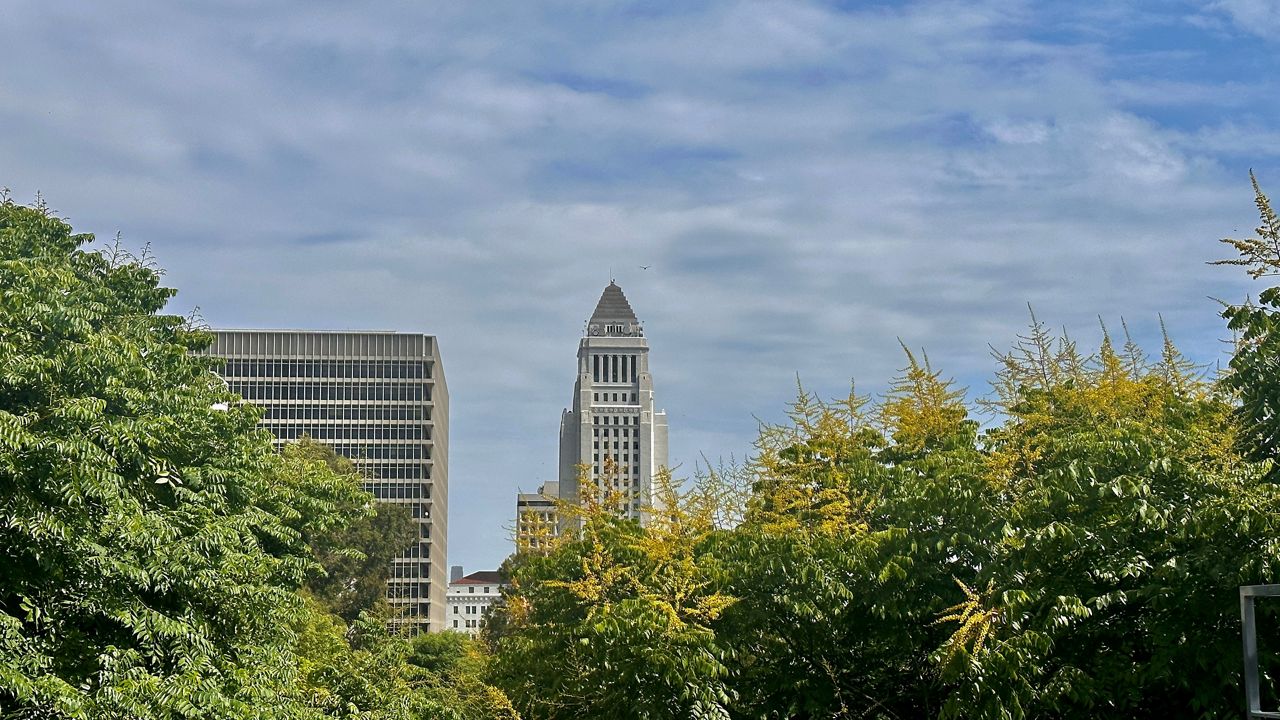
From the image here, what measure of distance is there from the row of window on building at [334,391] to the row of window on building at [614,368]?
32705 millimetres

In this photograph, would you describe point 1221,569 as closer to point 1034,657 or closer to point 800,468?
point 1034,657

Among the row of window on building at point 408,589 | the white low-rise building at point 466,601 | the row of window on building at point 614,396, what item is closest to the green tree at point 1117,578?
the row of window on building at point 408,589

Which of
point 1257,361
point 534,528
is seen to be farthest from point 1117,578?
point 534,528

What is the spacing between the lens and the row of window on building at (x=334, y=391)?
4569 inches

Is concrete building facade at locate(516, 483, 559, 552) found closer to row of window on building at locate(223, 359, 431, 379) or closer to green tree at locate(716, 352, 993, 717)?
green tree at locate(716, 352, 993, 717)

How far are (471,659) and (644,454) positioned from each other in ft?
349

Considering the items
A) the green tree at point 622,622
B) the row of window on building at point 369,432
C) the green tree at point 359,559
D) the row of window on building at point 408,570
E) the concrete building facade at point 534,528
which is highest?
the row of window on building at point 369,432

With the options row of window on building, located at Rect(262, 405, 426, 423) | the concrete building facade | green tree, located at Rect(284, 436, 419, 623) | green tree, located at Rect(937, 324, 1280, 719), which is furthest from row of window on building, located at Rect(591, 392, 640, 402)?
green tree, located at Rect(937, 324, 1280, 719)

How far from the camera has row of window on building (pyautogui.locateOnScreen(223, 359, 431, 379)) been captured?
116562 millimetres

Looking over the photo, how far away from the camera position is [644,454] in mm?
143875

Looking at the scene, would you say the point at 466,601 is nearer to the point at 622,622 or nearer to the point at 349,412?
the point at 349,412

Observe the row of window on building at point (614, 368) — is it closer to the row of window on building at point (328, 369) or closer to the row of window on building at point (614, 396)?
the row of window on building at point (614, 396)

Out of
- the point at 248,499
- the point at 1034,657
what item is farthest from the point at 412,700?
the point at 1034,657

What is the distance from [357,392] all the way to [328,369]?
3249 mm
